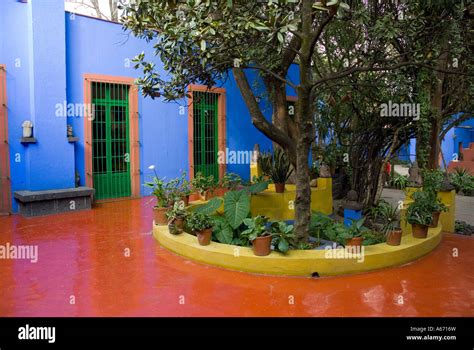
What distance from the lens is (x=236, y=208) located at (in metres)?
5.85

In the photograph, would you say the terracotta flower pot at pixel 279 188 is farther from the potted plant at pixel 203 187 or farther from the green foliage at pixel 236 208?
the green foliage at pixel 236 208

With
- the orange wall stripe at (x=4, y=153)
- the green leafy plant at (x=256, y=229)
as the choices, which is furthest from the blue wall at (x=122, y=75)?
the green leafy plant at (x=256, y=229)

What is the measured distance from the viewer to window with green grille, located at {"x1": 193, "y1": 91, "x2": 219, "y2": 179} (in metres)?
10.9

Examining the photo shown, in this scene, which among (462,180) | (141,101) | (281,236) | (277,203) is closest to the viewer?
(281,236)

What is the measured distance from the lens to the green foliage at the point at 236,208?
568 cm

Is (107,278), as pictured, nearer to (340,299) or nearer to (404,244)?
(340,299)

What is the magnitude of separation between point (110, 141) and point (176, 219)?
4181mm

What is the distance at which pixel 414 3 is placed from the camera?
6.01 meters

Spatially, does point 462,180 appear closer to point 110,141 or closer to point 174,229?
point 110,141

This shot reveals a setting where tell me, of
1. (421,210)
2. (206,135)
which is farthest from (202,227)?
(206,135)

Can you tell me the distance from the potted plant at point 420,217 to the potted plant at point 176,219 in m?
3.08

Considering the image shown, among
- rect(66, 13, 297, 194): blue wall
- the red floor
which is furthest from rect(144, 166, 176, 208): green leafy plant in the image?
rect(66, 13, 297, 194): blue wall

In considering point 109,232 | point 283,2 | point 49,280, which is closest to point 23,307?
point 49,280

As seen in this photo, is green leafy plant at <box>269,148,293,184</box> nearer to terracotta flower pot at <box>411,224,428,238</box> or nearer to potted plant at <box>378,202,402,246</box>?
potted plant at <box>378,202,402,246</box>
